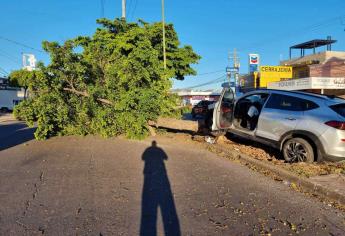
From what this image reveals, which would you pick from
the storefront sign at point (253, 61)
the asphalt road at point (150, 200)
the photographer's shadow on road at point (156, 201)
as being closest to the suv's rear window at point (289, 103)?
the asphalt road at point (150, 200)

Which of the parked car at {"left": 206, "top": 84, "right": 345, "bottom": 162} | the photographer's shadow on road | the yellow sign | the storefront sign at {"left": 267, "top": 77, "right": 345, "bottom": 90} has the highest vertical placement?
the yellow sign

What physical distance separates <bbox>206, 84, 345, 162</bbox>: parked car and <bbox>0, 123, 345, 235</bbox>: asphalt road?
1157 millimetres

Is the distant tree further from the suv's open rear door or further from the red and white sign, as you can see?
the red and white sign

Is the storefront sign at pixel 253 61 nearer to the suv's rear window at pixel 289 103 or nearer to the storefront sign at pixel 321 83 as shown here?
the storefront sign at pixel 321 83

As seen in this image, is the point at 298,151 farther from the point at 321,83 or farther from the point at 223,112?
the point at 321,83

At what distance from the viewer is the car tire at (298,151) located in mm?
7465

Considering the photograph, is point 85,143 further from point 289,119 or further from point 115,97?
point 289,119

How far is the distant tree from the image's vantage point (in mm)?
11359

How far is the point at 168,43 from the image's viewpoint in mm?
25672

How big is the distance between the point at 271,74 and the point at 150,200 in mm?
37536

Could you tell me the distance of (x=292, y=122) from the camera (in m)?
7.77

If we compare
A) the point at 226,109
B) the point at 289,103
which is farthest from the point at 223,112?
the point at 289,103

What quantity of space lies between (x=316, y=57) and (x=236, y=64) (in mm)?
12189

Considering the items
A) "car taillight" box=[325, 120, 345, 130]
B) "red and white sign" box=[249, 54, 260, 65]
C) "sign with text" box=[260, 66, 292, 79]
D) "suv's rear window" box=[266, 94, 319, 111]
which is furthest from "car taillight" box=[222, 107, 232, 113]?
"red and white sign" box=[249, 54, 260, 65]
